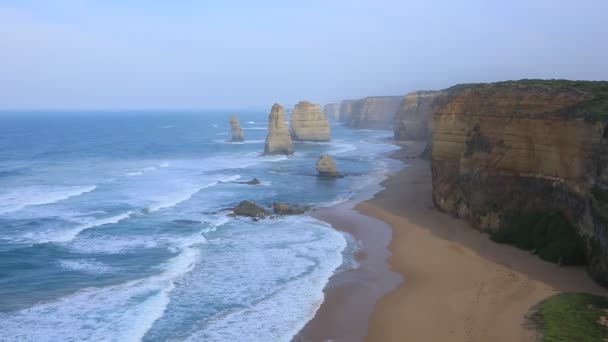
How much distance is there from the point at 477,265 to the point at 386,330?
8503 millimetres

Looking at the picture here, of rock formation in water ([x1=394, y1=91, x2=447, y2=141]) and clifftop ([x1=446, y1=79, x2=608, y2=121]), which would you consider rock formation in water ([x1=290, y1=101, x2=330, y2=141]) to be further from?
clifftop ([x1=446, y1=79, x2=608, y2=121])

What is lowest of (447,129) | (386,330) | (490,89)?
(386,330)

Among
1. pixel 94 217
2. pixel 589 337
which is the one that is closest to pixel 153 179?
pixel 94 217

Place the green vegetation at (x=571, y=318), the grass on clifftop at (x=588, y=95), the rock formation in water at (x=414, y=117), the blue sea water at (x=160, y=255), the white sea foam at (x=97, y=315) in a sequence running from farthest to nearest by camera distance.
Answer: the rock formation in water at (x=414, y=117) → the grass on clifftop at (x=588, y=95) → the blue sea water at (x=160, y=255) → the white sea foam at (x=97, y=315) → the green vegetation at (x=571, y=318)

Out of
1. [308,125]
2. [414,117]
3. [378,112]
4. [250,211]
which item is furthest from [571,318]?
[378,112]

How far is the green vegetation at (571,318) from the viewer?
1762 cm

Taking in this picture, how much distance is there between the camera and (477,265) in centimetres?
2645

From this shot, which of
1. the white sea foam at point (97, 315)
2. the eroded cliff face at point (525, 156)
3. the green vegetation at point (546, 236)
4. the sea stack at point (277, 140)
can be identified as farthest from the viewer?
the sea stack at point (277, 140)

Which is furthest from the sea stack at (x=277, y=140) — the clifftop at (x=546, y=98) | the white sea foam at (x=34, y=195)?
the clifftop at (x=546, y=98)

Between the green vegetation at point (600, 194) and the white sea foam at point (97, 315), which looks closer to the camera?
the white sea foam at point (97, 315)

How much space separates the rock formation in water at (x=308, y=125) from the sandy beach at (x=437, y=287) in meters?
60.3

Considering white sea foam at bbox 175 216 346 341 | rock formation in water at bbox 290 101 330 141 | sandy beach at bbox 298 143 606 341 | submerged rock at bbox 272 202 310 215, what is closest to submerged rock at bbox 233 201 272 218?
submerged rock at bbox 272 202 310 215

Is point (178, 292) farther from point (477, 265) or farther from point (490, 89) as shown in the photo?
point (490, 89)

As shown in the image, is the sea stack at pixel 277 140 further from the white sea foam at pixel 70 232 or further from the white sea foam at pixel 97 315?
the white sea foam at pixel 97 315
